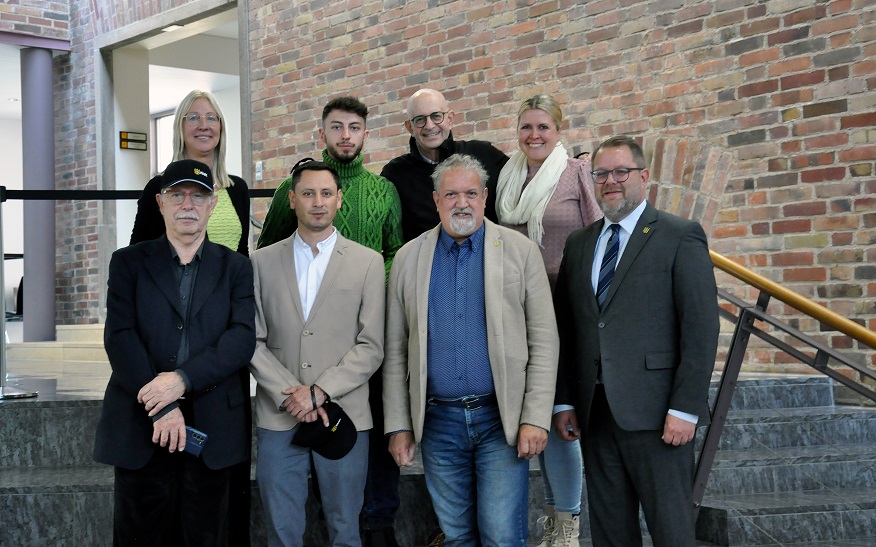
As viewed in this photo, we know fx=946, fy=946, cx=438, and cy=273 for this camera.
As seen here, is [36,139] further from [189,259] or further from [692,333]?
[692,333]

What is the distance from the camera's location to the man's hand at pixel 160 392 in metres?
2.44

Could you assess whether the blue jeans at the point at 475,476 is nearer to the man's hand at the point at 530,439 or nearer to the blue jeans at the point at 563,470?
the man's hand at the point at 530,439

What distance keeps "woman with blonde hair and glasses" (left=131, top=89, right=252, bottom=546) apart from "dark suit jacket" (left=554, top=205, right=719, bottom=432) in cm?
112

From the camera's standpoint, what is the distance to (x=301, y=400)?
262 cm

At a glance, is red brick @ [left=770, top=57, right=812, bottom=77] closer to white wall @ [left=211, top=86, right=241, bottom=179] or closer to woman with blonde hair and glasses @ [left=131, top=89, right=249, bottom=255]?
woman with blonde hair and glasses @ [left=131, top=89, right=249, bottom=255]

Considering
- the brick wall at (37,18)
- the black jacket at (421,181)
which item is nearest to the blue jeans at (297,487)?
the black jacket at (421,181)

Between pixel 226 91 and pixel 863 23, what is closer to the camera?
pixel 863 23

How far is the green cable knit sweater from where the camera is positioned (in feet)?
9.99

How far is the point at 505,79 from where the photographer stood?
5.92 m

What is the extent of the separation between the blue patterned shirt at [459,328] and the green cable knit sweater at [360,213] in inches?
18.5

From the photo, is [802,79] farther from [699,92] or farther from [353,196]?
[353,196]

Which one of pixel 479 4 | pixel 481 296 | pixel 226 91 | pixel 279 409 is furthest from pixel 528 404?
pixel 226 91

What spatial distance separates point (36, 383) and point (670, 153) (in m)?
3.60

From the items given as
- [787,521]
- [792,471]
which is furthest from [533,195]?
[792,471]
